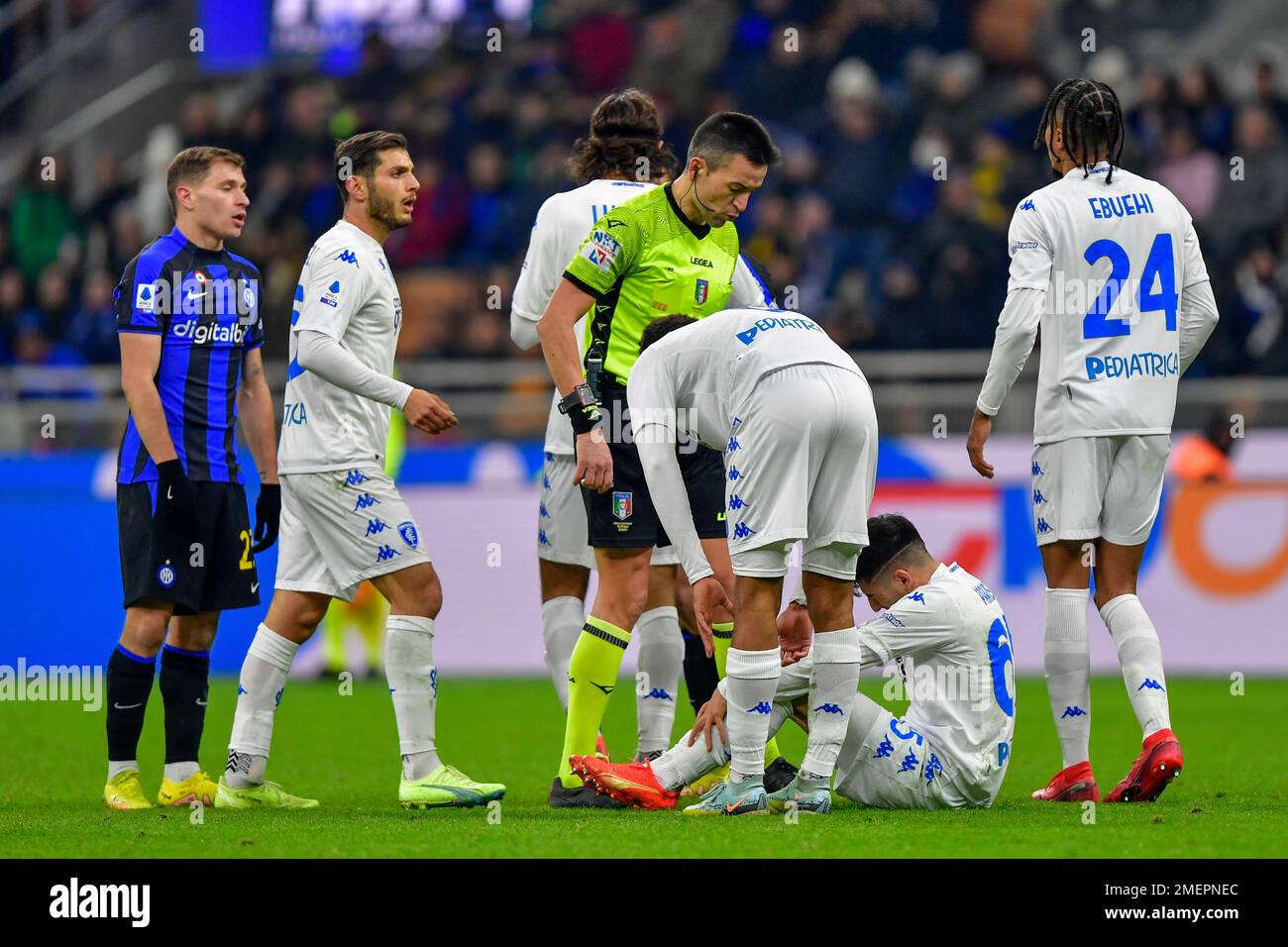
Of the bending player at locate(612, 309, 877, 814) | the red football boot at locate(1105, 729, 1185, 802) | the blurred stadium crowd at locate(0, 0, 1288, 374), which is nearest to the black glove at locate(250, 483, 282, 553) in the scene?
the bending player at locate(612, 309, 877, 814)

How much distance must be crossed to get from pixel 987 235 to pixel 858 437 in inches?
371

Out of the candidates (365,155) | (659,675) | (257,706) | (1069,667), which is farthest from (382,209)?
(1069,667)

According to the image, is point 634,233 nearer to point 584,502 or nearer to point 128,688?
point 584,502

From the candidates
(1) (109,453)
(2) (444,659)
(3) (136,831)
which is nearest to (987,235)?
(2) (444,659)

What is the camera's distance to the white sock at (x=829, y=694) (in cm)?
568

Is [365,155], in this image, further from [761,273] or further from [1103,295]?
[1103,295]

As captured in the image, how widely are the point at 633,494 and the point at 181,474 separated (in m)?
1.61

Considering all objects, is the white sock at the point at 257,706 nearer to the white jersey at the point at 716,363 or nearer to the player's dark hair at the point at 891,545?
the white jersey at the point at 716,363

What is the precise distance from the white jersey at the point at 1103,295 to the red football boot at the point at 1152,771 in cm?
109

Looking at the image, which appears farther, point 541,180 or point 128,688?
point 541,180

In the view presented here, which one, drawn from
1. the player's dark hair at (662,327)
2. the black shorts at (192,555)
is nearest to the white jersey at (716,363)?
the player's dark hair at (662,327)

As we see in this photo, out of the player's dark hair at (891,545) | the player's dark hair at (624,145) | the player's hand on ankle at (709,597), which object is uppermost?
the player's dark hair at (624,145)
